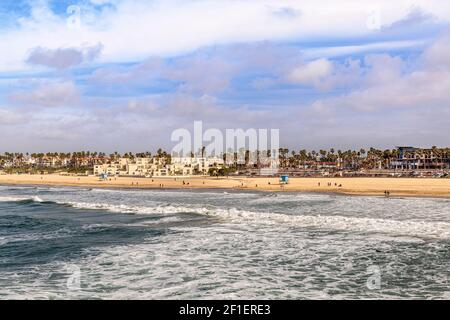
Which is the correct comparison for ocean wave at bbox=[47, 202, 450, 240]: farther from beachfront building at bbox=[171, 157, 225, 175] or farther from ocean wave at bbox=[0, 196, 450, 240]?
beachfront building at bbox=[171, 157, 225, 175]

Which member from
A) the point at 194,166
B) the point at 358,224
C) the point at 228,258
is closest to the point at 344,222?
the point at 358,224

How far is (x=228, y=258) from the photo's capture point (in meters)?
18.8

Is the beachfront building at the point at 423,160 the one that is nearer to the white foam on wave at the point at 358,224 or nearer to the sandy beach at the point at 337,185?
the sandy beach at the point at 337,185

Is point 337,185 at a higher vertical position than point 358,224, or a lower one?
lower

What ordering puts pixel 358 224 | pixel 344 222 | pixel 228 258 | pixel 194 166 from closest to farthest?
pixel 228 258
pixel 358 224
pixel 344 222
pixel 194 166

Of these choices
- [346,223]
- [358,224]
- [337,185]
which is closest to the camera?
[358,224]

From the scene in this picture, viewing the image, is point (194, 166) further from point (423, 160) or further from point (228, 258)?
point (228, 258)

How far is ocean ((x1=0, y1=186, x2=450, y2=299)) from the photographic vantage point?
46.0ft

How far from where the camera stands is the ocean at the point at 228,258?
14.0 metres

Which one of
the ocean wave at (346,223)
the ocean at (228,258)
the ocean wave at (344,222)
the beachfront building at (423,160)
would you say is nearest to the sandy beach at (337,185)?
the ocean wave at (344,222)

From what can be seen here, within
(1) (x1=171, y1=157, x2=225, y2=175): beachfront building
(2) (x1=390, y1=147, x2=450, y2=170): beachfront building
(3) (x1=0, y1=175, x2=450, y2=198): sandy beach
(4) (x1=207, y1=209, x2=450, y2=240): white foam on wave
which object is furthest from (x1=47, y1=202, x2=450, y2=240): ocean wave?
(2) (x1=390, y1=147, x2=450, y2=170): beachfront building
